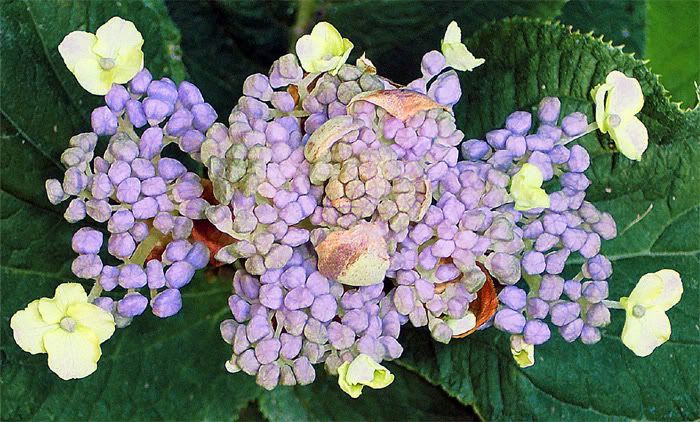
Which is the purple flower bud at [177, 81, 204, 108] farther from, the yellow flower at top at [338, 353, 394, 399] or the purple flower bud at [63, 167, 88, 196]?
the yellow flower at top at [338, 353, 394, 399]

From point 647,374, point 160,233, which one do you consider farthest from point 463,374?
point 160,233

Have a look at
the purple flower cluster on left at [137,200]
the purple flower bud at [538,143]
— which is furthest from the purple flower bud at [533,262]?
the purple flower cluster on left at [137,200]

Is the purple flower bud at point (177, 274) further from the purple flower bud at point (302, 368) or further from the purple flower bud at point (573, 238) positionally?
the purple flower bud at point (573, 238)

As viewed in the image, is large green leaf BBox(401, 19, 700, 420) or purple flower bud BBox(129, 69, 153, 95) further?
large green leaf BBox(401, 19, 700, 420)

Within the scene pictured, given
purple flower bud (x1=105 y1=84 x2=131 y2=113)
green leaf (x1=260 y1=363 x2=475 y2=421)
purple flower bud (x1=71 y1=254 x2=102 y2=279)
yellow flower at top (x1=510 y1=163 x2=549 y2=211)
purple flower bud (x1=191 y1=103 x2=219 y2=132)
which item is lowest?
green leaf (x1=260 y1=363 x2=475 y2=421)

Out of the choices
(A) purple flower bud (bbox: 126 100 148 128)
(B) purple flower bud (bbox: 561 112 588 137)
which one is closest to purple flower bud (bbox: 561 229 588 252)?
(B) purple flower bud (bbox: 561 112 588 137)
